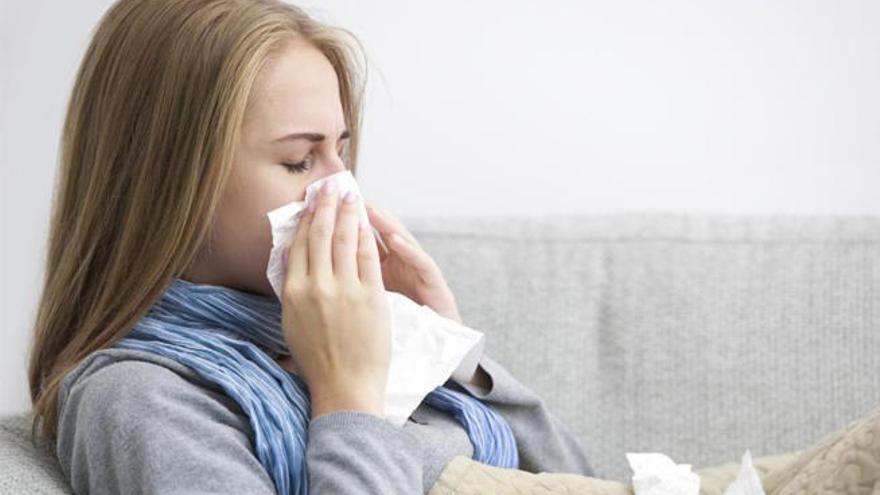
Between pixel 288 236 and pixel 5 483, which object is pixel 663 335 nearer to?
pixel 288 236

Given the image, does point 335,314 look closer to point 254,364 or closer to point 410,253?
point 254,364

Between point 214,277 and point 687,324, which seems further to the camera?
point 687,324

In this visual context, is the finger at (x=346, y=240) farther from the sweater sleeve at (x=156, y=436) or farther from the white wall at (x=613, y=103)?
the white wall at (x=613, y=103)

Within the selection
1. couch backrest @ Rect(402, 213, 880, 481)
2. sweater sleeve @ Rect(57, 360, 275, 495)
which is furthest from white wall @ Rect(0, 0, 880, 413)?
sweater sleeve @ Rect(57, 360, 275, 495)

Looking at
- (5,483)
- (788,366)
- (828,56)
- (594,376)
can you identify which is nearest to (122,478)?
(5,483)

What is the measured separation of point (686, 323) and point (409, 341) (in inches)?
21.6

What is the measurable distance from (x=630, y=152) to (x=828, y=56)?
1.16 feet

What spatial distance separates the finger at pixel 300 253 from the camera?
4.46 feet

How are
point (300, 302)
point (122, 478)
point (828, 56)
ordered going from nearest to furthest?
point (122, 478) → point (300, 302) → point (828, 56)

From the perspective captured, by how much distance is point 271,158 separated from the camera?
1395 millimetres

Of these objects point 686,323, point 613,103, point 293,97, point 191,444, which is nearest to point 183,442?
point 191,444

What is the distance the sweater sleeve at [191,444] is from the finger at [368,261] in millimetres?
161

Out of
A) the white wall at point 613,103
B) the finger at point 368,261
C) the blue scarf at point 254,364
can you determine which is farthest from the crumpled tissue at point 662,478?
the white wall at point 613,103

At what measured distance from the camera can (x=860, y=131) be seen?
2168 millimetres
